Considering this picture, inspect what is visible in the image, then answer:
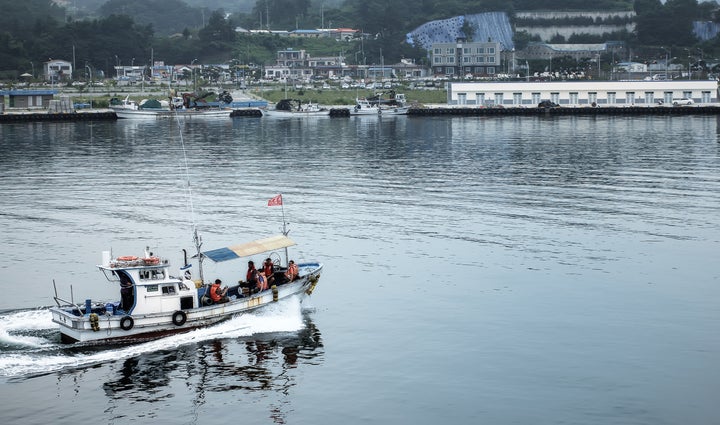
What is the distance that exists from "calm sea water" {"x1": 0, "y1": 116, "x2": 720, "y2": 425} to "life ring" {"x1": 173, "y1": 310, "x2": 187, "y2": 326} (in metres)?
0.78

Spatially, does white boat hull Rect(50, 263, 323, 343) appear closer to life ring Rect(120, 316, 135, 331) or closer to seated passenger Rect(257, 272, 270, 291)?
life ring Rect(120, 316, 135, 331)

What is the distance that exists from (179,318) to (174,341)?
1.23m

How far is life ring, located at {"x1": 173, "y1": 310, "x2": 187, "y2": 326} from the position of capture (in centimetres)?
4900

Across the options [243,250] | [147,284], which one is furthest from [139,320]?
[243,250]

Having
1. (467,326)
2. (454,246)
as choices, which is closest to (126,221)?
(454,246)

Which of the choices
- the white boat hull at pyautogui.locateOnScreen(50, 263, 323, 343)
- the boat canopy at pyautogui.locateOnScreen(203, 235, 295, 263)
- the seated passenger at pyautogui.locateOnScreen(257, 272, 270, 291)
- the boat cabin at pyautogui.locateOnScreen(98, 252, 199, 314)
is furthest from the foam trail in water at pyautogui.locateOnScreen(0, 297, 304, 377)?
the boat canopy at pyautogui.locateOnScreen(203, 235, 295, 263)

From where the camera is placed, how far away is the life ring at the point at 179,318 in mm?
49000

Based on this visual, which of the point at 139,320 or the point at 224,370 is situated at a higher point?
the point at 139,320

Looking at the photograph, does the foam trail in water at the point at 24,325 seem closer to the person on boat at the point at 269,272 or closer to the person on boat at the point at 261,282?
the person on boat at the point at 261,282

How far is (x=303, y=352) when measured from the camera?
47562mm

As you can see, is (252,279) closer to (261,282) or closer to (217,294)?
(261,282)

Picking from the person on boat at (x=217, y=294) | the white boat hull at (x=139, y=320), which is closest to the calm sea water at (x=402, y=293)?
the white boat hull at (x=139, y=320)

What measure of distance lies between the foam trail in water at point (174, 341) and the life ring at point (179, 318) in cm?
61

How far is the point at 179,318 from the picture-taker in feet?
161
